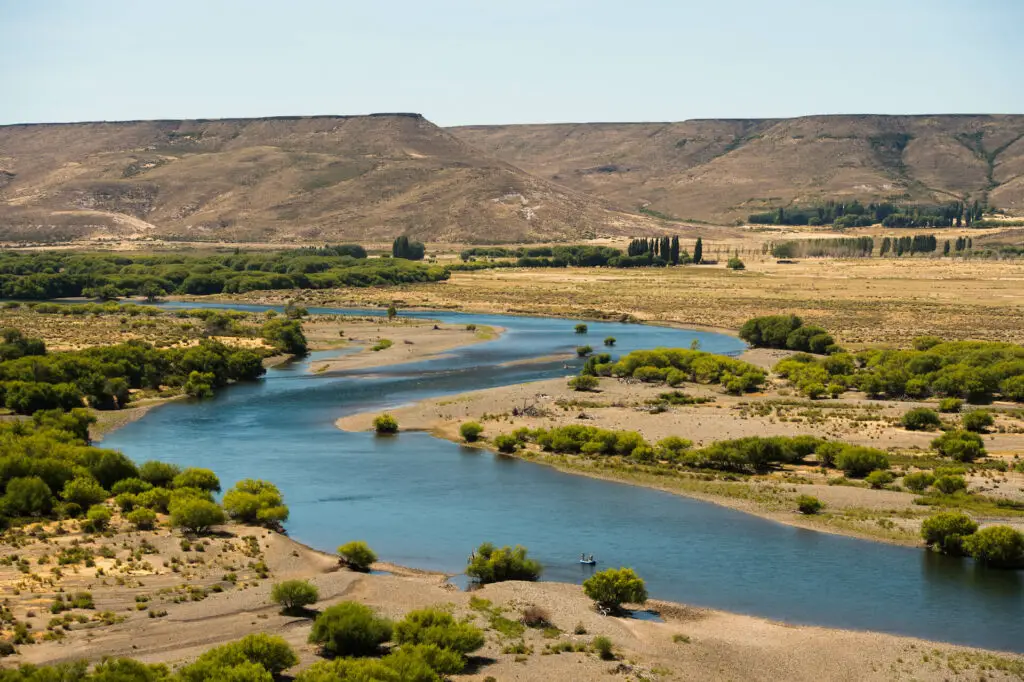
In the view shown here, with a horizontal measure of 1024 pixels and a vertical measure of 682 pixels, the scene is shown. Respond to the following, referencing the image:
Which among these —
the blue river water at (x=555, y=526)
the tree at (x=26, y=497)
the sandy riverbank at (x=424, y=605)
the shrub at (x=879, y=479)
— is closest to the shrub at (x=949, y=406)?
the shrub at (x=879, y=479)

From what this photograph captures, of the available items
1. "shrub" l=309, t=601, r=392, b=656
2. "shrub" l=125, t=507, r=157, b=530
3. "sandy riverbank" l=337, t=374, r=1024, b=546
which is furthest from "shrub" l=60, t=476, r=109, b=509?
"sandy riverbank" l=337, t=374, r=1024, b=546

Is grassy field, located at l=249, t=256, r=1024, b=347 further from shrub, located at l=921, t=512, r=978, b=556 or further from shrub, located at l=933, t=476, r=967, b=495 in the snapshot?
shrub, located at l=921, t=512, r=978, b=556

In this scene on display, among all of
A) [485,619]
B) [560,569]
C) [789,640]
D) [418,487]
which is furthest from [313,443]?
[789,640]

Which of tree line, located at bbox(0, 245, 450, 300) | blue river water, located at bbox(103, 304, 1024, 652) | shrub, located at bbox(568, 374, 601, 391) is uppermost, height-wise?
tree line, located at bbox(0, 245, 450, 300)

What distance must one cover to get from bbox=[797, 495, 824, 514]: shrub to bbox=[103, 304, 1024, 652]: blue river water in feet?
7.83

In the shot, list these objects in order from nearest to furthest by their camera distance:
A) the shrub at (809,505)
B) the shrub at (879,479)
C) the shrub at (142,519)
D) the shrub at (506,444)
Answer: the shrub at (142,519) < the shrub at (809,505) < the shrub at (879,479) < the shrub at (506,444)

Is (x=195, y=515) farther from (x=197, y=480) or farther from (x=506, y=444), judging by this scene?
(x=506, y=444)

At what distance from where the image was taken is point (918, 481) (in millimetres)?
50781

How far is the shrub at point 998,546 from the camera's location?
133 ft

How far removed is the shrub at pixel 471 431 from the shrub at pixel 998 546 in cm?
2942

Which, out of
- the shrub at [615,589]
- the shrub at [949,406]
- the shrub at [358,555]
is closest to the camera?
the shrub at [615,589]

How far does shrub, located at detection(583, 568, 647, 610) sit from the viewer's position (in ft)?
119

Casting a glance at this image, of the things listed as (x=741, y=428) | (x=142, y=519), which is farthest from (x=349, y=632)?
(x=741, y=428)

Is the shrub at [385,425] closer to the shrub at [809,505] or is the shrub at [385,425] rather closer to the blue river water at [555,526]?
the blue river water at [555,526]
